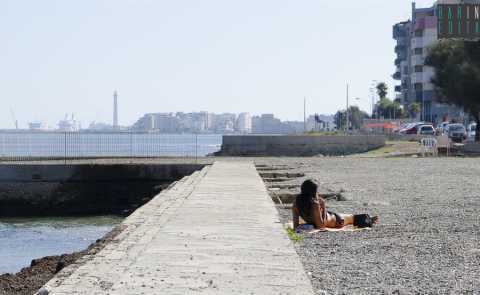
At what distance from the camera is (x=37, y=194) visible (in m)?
36.2

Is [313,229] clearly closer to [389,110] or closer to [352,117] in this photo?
[389,110]

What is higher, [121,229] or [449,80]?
[449,80]

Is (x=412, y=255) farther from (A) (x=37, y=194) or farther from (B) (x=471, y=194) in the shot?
(A) (x=37, y=194)

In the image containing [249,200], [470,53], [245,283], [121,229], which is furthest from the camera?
[470,53]

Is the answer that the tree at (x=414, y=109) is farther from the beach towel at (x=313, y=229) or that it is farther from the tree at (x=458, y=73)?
the beach towel at (x=313, y=229)

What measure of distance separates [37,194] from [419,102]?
108380 millimetres

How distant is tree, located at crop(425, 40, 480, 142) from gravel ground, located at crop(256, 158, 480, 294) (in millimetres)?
36454

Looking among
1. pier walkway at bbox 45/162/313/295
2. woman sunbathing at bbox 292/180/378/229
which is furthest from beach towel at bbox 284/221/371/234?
pier walkway at bbox 45/162/313/295

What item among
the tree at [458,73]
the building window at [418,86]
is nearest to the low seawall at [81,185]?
the tree at [458,73]

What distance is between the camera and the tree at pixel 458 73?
59.4 meters

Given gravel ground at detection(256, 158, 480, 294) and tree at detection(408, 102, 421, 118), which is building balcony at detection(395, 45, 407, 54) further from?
gravel ground at detection(256, 158, 480, 294)

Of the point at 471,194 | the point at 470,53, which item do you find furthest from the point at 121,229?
the point at 470,53

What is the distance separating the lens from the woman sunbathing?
45.4ft

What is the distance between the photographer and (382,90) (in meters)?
168
